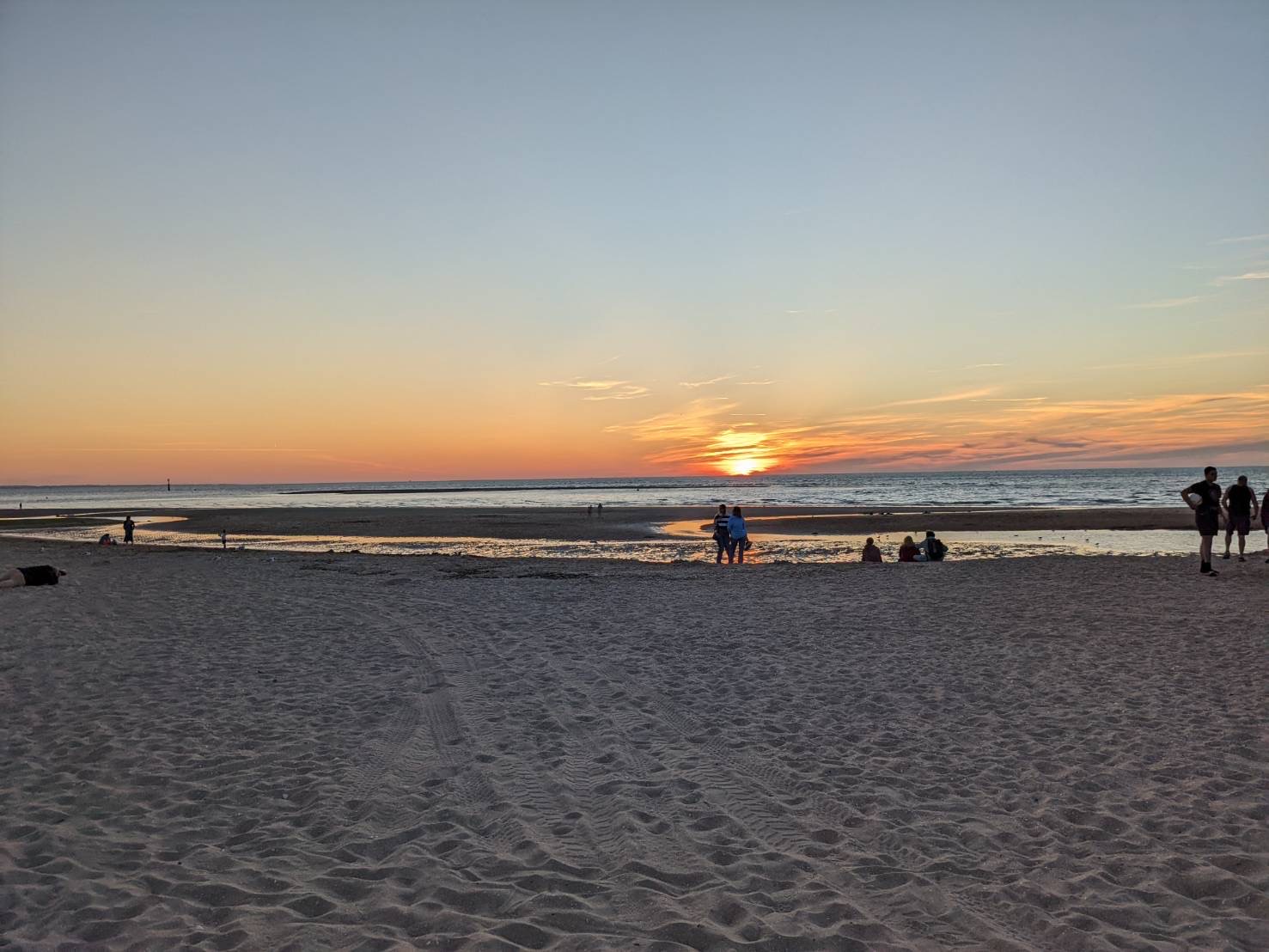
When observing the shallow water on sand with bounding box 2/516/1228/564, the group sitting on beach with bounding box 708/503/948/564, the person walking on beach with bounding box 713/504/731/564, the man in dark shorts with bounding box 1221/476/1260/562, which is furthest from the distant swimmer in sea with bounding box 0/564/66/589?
the man in dark shorts with bounding box 1221/476/1260/562

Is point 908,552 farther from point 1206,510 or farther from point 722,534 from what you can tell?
point 1206,510

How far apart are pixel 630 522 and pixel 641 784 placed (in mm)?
43613

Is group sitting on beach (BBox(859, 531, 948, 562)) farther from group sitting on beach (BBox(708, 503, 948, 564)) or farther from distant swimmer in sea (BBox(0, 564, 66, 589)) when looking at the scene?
distant swimmer in sea (BBox(0, 564, 66, 589))

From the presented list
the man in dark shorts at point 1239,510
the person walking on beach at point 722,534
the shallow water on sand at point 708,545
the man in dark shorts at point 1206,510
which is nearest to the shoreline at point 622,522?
the shallow water on sand at point 708,545

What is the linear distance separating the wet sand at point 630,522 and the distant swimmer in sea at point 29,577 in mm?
20822

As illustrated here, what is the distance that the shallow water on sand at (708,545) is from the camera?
27094mm

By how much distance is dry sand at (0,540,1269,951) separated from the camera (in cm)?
425

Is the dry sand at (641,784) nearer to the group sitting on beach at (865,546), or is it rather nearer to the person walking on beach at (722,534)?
Result: the group sitting on beach at (865,546)

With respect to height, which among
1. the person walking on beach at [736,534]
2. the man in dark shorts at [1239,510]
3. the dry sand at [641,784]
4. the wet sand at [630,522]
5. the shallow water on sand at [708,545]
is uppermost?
the man in dark shorts at [1239,510]

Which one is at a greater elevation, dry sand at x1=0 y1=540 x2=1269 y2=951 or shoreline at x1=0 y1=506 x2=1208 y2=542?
shoreline at x1=0 y1=506 x2=1208 y2=542

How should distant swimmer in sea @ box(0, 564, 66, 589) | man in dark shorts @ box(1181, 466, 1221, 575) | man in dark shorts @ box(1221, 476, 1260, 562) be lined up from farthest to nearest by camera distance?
man in dark shorts @ box(1221, 476, 1260, 562), distant swimmer in sea @ box(0, 564, 66, 589), man in dark shorts @ box(1181, 466, 1221, 575)

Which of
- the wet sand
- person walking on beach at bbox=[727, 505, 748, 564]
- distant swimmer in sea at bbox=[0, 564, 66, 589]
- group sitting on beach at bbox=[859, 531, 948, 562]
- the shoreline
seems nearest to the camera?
distant swimmer in sea at bbox=[0, 564, 66, 589]

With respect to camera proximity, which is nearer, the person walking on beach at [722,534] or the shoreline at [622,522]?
the person walking on beach at [722,534]

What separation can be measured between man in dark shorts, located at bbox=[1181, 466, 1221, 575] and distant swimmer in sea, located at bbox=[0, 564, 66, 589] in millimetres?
23952
